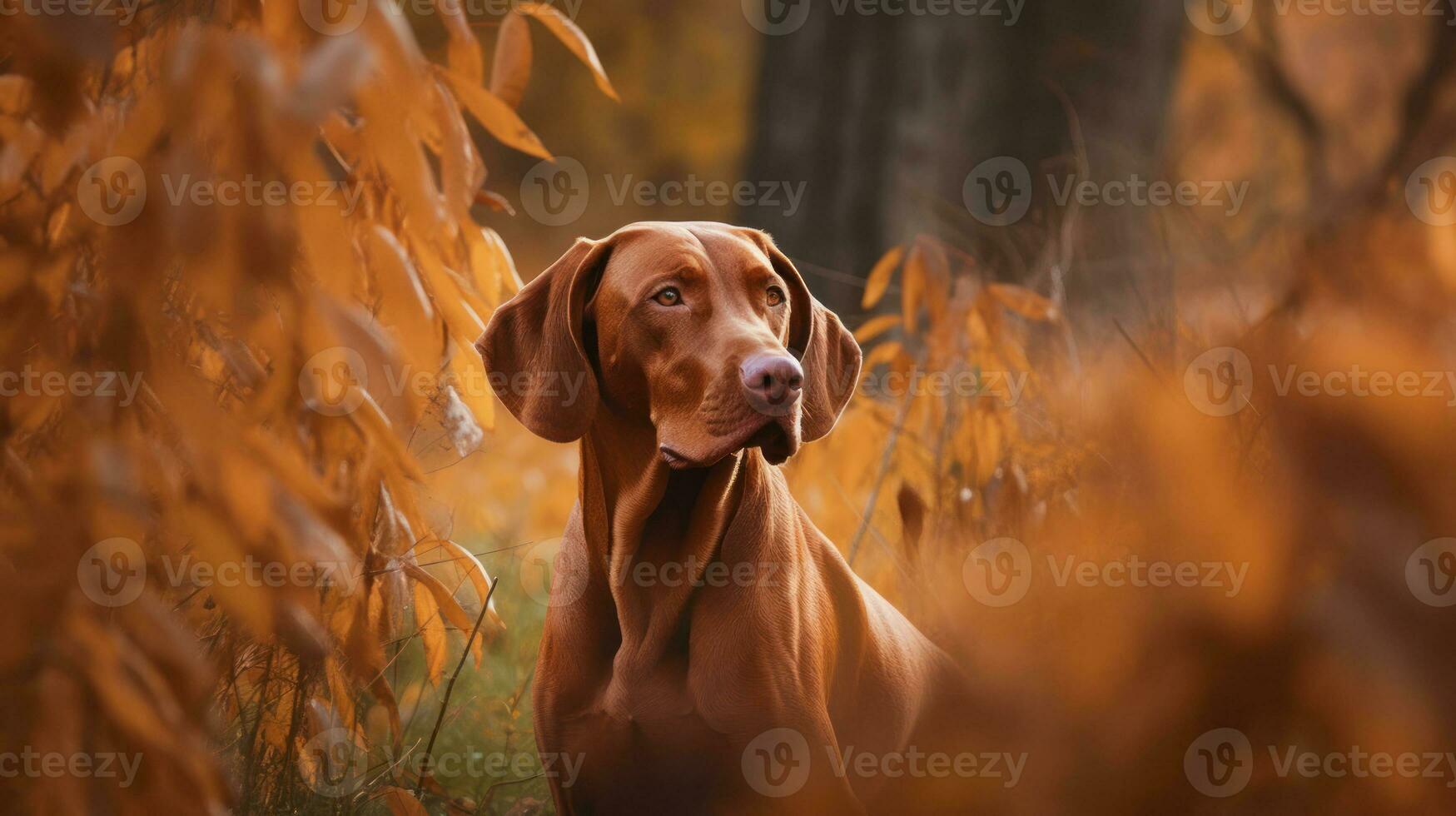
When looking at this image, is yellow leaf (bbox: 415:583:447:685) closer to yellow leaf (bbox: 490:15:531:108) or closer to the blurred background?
the blurred background

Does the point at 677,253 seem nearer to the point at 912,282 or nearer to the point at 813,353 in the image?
the point at 813,353

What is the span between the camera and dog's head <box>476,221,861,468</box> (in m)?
2.09

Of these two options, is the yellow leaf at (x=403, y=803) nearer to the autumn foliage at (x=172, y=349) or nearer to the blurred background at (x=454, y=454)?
the blurred background at (x=454, y=454)

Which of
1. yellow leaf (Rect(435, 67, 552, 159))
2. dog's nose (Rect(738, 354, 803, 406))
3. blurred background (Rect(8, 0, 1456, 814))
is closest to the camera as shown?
blurred background (Rect(8, 0, 1456, 814))

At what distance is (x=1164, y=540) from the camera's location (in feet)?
1.96

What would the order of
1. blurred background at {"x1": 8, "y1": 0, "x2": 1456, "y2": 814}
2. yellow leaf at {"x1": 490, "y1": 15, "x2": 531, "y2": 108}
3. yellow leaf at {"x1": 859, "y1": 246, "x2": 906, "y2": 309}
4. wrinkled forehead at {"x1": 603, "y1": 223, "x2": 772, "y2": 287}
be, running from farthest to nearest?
yellow leaf at {"x1": 859, "y1": 246, "x2": 906, "y2": 309} < yellow leaf at {"x1": 490, "y1": 15, "x2": 531, "y2": 108} < wrinkled forehead at {"x1": 603, "y1": 223, "x2": 772, "y2": 287} < blurred background at {"x1": 8, "y1": 0, "x2": 1456, "y2": 814}

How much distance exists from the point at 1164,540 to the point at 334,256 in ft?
3.69

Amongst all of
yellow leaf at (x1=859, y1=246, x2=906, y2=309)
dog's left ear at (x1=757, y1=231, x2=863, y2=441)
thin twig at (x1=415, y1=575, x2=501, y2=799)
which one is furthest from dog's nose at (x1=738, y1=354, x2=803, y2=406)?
yellow leaf at (x1=859, y1=246, x2=906, y2=309)

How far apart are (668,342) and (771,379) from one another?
0.95ft

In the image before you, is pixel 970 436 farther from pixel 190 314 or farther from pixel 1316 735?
pixel 1316 735

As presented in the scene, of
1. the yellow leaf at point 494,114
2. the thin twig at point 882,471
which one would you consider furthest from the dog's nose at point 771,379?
the thin twig at point 882,471

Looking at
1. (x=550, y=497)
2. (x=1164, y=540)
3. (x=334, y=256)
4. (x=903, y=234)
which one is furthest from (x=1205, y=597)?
(x=903, y=234)

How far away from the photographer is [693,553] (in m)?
2.28

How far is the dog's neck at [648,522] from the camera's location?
2232 millimetres
